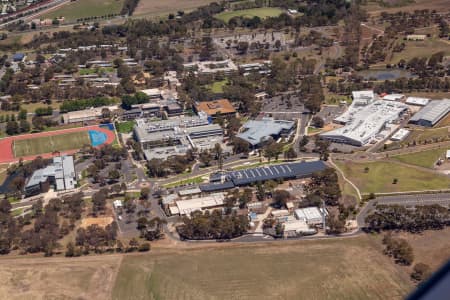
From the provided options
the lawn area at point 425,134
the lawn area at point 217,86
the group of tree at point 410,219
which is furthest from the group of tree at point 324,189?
the lawn area at point 217,86

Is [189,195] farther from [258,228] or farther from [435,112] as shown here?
[435,112]

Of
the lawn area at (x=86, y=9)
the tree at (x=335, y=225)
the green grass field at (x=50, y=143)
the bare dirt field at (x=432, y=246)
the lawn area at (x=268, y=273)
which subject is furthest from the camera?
A: the lawn area at (x=86, y=9)

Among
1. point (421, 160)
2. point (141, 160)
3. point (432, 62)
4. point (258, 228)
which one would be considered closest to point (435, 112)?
point (421, 160)

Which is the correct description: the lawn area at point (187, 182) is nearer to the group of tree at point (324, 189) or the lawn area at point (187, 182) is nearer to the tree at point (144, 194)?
the tree at point (144, 194)

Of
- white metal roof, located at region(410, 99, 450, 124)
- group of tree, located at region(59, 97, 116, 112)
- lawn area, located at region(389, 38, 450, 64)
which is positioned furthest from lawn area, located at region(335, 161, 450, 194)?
lawn area, located at region(389, 38, 450, 64)

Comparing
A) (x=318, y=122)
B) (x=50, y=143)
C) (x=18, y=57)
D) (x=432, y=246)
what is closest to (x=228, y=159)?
(x=318, y=122)

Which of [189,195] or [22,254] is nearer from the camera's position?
[22,254]

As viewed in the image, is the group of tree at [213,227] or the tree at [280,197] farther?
the tree at [280,197]

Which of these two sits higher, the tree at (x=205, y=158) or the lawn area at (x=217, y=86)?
the lawn area at (x=217, y=86)
